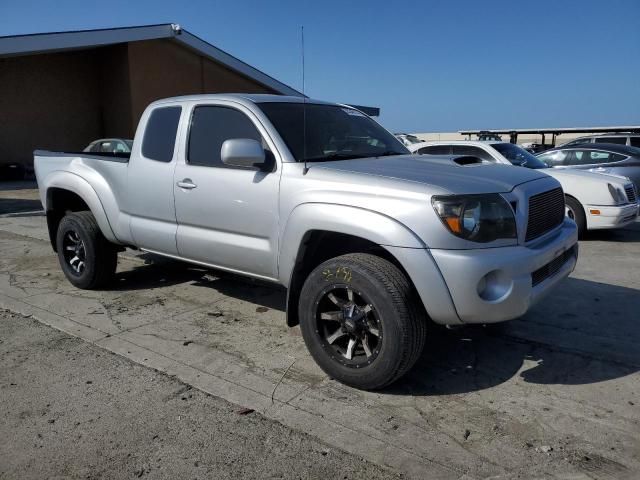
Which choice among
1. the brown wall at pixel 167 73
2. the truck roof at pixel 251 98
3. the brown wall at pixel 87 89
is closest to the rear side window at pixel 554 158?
the truck roof at pixel 251 98

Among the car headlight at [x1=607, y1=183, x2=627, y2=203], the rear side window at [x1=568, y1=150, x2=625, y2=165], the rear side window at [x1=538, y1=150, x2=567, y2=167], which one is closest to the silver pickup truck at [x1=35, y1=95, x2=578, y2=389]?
the car headlight at [x1=607, y1=183, x2=627, y2=203]

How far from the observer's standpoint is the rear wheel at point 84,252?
534cm

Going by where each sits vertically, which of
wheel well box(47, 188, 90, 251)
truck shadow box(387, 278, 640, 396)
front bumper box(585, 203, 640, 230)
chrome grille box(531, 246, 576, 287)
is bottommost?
truck shadow box(387, 278, 640, 396)

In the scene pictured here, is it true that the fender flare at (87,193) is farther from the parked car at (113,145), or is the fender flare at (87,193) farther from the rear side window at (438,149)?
the parked car at (113,145)

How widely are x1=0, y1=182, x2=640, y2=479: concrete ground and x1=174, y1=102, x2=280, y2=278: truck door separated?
2.20ft

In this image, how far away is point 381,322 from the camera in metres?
3.13

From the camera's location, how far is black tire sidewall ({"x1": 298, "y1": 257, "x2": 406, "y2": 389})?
3.08m

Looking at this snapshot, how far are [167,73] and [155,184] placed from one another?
19052mm

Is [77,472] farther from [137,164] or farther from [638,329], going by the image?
[638,329]

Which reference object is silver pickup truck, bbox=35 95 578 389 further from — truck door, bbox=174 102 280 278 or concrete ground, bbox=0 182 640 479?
concrete ground, bbox=0 182 640 479

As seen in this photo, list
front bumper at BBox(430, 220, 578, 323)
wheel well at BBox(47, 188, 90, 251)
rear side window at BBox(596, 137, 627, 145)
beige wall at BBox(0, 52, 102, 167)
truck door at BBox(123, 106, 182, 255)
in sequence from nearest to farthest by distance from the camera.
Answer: front bumper at BBox(430, 220, 578, 323) → truck door at BBox(123, 106, 182, 255) → wheel well at BBox(47, 188, 90, 251) → rear side window at BBox(596, 137, 627, 145) → beige wall at BBox(0, 52, 102, 167)

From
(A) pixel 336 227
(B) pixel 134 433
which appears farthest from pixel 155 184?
(B) pixel 134 433

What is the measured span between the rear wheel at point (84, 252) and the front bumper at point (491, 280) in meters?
3.67

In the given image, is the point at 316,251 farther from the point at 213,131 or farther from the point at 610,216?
the point at 610,216
